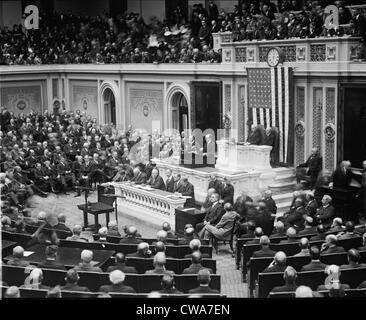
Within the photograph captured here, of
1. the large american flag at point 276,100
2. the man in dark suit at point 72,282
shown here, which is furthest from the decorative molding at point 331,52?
the man in dark suit at point 72,282

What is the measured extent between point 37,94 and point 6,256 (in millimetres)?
20766

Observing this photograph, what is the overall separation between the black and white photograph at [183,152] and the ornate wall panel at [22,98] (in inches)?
3.8

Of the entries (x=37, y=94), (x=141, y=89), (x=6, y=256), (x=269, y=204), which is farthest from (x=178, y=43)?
(x=6, y=256)

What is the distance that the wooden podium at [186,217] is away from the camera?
14.2 meters

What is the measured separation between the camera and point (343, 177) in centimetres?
1586

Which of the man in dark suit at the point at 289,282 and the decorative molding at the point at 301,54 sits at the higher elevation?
the decorative molding at the point at 301,54

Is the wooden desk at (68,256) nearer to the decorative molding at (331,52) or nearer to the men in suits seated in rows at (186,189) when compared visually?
the men in suits seated in rows at (186,189)

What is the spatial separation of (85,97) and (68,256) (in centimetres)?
2016

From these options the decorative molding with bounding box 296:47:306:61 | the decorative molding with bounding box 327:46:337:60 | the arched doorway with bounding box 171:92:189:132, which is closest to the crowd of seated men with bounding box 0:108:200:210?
the arched doorway with bounding box 171:92:189:132

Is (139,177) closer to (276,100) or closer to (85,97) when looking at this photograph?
(276,100)

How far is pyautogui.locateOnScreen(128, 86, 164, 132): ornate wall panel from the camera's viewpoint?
83.9 feet
